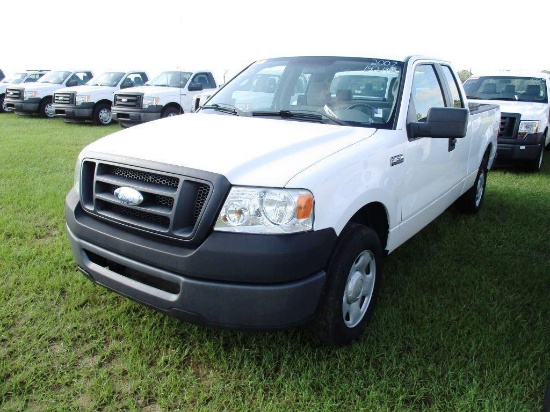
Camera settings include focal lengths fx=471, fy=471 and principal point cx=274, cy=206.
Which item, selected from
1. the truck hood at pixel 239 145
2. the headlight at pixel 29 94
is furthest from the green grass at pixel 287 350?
the headlight at pixel 29 94

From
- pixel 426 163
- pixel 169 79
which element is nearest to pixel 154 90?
pixel 169 79

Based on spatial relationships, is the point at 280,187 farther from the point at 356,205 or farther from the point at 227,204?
the point at 356,205

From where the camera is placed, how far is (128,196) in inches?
98.2

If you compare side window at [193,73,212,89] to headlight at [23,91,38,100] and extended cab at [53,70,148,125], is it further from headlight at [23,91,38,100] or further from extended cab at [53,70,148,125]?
headlight at [23,91,38,100]

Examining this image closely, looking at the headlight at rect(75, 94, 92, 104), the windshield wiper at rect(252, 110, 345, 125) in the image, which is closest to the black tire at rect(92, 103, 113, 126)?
the headlight at rect(75, 94, 92, 104)

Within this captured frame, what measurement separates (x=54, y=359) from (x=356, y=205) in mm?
1913

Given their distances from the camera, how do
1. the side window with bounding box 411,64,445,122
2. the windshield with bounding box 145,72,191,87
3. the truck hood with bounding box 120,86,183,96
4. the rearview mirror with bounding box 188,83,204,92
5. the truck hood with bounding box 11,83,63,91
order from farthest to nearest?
the truck hood with bounding box 11,83,63,91 → the windshield with bounding box 145,72,191,87 → the truck hood with bounding box 120,86,183,96 → the rearview mirror with bounding box 188,83,204,92 → the side window with bounding box 411,64,445,122

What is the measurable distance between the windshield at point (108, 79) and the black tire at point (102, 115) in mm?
918

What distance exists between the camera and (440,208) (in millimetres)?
4164

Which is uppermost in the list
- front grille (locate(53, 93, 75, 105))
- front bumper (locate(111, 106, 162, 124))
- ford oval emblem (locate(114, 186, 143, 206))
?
ford oval emblem (locate(114, 186, 143, 206))

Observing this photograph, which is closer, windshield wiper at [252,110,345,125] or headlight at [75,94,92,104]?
windshield wiper at [252,110,345,125]

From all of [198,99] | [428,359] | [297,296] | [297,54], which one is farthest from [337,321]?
[198,99]

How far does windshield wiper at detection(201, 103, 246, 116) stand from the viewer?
3.52 meters

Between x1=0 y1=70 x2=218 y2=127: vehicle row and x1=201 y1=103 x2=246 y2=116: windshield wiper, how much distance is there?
749 centimetres
